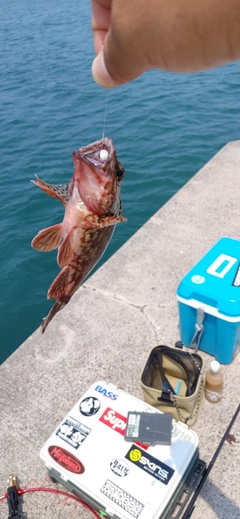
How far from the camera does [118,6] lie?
48.9 inches

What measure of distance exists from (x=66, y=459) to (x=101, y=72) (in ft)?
10.0

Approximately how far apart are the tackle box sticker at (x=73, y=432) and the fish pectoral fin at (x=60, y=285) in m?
1.72

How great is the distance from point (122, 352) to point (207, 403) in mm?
1117

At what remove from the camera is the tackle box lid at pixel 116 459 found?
3264mm

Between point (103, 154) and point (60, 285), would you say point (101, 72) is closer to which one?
point (103, 154)

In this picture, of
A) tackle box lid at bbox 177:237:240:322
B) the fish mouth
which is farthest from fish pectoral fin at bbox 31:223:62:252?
tackle box lid at bbox 177:237:240:322

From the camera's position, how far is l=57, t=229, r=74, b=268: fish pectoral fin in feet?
8.34

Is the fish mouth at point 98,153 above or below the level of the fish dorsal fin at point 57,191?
above

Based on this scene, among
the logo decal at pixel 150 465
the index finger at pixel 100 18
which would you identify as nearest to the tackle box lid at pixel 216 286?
the logo decal at pixel 150 465

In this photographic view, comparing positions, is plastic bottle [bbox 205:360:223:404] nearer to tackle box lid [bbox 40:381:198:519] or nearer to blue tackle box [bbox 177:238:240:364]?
blue tackle box [bbox 177:238:240:364]

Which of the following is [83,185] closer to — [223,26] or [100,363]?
[223,26]

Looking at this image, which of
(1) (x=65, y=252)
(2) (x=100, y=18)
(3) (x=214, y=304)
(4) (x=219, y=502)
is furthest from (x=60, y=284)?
(4) (x=219, y=502)

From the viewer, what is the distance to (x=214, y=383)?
13.8 ft

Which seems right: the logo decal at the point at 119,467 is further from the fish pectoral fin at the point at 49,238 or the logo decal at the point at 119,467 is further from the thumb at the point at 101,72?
the thumb at the point at 101,72
